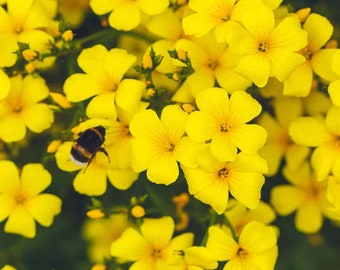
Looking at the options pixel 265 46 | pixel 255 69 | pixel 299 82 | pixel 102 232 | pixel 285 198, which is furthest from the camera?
pixel 102 232

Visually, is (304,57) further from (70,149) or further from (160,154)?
(70,149)

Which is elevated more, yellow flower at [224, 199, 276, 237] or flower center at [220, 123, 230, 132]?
flower center at [220, 123, 230, 132]

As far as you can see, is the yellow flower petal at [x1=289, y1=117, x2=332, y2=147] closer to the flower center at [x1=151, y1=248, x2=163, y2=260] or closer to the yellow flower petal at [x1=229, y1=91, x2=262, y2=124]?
the yellow flower petal at [x1=229, y1=91, x2=262, y2=124]

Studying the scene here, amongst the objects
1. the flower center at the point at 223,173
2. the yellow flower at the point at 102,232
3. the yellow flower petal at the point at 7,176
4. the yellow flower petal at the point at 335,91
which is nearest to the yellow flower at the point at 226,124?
the flower center at the point at 223,173

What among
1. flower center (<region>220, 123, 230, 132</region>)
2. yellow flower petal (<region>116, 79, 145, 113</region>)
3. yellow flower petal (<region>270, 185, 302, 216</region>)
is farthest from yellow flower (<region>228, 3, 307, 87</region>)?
yellow flower petal (<region>270, 185, 302, 216</region>)

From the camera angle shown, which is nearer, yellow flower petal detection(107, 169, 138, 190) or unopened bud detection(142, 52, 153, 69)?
unopened bud detection(142, 52, 153, 69)

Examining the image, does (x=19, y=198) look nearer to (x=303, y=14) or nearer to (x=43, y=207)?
(x=43, y=207)

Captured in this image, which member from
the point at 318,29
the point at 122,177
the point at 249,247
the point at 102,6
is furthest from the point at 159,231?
the point at 318,29
